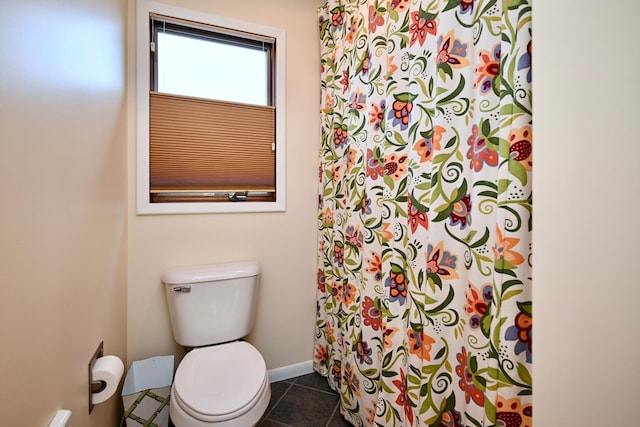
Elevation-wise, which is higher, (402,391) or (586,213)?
(586,213)

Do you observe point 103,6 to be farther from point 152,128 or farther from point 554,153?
point 554,153

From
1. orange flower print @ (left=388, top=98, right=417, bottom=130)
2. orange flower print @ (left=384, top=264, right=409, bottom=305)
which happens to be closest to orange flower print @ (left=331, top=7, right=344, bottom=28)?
orange flower print @ (left=388, top=98, right=417, bottom=130)

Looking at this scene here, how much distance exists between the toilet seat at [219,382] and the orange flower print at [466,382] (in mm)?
762

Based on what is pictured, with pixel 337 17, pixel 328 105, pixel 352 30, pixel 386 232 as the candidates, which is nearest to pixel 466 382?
pixel 386 232

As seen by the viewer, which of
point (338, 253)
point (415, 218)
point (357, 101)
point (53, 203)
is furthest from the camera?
point (338, 253)

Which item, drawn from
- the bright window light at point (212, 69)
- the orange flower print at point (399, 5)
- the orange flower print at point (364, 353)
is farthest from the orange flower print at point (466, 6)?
the orange flower print at point (364, 353)

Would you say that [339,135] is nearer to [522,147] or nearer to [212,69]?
[212,69]

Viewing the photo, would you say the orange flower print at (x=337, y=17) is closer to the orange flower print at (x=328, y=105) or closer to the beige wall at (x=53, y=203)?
the orange flower print at (x=328, y=105)

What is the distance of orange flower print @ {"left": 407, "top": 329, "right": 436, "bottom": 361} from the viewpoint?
100 centimetres

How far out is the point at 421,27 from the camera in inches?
40.6

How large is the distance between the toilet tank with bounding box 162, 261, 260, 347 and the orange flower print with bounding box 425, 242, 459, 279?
971 millimetres

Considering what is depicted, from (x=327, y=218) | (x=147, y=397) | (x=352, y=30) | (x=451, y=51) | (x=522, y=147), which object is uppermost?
(x=352, y=30)

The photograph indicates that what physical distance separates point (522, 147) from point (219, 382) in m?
1.35

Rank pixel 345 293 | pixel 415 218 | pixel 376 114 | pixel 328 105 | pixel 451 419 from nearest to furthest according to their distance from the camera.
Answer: pixel 451 419 → pixel 415 218 → pixel 376 114 → pixel 345 293 → pixel 328 105
